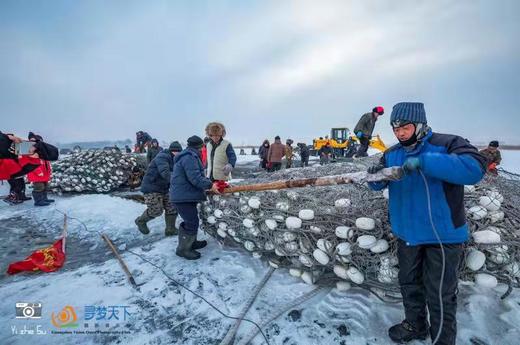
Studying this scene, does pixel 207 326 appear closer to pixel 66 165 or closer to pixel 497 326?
pixel 497 326

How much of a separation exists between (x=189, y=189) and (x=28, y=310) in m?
2.24

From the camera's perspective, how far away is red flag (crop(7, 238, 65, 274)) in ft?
11.7

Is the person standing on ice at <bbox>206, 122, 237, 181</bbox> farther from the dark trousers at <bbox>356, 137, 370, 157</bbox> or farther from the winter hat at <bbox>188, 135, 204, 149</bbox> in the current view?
the dark trousers at <bbox>356, 137, 370, 157</bbox>

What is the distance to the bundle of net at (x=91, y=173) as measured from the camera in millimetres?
9023

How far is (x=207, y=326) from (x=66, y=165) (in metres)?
10.1

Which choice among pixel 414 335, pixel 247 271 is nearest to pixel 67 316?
pixel 247 271

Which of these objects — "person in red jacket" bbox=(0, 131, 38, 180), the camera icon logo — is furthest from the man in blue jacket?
"person in red jacket" bbox=(0, 131, 38, 180)

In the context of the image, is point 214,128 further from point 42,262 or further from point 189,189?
point 42,262

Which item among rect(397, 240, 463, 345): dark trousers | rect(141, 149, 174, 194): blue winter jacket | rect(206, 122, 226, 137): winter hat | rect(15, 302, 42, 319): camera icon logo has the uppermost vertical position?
rect(206, 122, 226, 137): winter hat

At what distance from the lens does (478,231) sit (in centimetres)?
232

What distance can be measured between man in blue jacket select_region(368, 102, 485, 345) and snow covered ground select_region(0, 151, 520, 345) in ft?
1.54

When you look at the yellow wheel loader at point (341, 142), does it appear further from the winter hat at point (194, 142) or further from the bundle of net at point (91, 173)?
the winter hat at point (194, 142)

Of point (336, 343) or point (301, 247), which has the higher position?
point (301, 247)

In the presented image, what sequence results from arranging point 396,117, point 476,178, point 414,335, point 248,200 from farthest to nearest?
point 248,200, point 414,335, point 396,117, point 476,178
